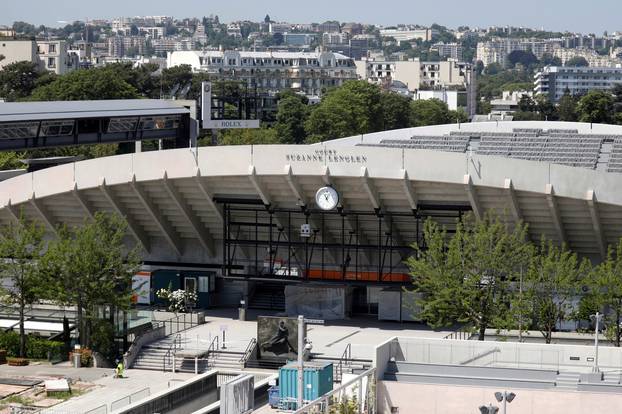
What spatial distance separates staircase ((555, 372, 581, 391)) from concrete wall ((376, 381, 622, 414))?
56cm

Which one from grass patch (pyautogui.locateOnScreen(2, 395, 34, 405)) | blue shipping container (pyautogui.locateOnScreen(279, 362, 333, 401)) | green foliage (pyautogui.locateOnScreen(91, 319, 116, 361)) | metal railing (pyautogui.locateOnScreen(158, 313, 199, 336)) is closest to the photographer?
blue shipping container (pyautogui.locateOnScreen(279, 362, 333, 401))

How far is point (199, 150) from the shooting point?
6391cm

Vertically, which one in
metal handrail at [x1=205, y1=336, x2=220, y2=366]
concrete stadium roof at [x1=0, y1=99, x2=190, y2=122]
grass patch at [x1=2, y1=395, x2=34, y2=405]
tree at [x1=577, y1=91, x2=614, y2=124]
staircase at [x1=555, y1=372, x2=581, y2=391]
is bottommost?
grass patch at [x1=2, y1=395, x2=34, y2=405]

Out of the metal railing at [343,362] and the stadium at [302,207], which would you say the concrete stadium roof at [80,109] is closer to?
the stadium at [302,207]

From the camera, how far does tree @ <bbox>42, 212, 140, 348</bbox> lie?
201 ft

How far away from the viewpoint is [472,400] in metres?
42.0

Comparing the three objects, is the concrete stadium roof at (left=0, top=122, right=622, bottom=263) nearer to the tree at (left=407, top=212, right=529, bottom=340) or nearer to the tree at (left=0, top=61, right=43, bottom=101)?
the tree at (left=407, top=212, right=529, bottom=340)

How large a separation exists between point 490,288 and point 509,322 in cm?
186

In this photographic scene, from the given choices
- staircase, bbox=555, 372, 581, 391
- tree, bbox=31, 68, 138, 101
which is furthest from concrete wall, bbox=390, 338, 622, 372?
tree, bbox=31, 68, 138, 101

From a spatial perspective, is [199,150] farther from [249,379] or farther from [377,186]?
[249,379]

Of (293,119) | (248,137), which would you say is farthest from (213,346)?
(293,119)

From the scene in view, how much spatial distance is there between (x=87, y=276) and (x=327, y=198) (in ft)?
34.2

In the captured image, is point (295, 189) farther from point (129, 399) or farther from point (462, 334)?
point (129, 399)

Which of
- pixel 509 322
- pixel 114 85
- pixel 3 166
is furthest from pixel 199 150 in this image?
pixel 114 85
